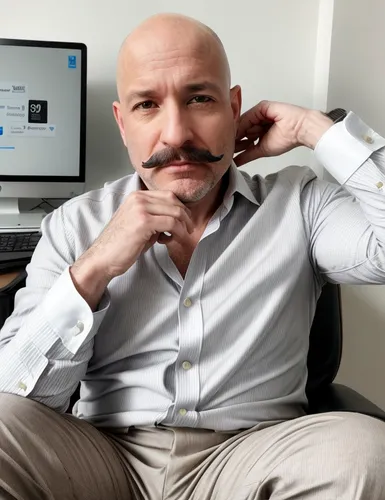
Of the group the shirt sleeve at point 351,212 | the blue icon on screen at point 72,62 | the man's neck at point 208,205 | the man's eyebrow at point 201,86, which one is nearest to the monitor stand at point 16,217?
the blue icon on screen at point 72,62

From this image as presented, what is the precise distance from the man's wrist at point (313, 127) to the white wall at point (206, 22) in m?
0.73

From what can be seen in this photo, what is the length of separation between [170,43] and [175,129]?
167 mm

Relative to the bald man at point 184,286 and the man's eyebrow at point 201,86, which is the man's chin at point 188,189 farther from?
the man's eyebrow at point 201,86

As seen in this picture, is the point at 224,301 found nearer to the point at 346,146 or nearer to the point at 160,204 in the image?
the point at 160,204

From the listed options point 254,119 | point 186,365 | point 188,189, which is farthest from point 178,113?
point 186,365

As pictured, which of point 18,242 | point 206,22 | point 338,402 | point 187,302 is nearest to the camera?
point 187,302

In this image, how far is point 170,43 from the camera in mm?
1058

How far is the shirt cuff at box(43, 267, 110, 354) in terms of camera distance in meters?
0.95

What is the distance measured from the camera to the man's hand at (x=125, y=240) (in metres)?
0.97

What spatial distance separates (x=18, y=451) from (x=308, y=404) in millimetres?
626

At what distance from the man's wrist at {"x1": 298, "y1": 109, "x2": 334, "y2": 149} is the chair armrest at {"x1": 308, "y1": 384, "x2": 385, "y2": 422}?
51 centimetres

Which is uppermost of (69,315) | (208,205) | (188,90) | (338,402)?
(188,90)

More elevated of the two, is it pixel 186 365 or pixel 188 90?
pixel 188 90

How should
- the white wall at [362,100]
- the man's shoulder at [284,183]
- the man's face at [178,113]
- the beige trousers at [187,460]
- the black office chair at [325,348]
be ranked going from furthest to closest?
the white wall at [362,100] → the black office chair at [325,348] → the man's shoulder at [284,183] → the man's face at [178,113] → the beige trousers at [187,460]
